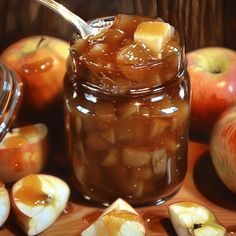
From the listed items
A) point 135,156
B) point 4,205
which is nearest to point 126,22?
point 135,156

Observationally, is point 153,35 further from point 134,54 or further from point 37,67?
point 37,67

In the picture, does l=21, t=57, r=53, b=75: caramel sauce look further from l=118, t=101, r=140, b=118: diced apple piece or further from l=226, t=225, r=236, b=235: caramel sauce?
l=226, t=225, r=236, b=235: caramel sauce

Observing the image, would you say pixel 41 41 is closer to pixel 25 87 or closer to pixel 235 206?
pixel 25 87

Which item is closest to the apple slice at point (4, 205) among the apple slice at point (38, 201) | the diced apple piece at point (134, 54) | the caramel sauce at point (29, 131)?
the apple slice at point (38, 201)

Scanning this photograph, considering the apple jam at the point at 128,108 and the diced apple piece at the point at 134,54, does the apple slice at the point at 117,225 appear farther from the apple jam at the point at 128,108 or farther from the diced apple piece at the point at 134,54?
the diced apple piece at the point at 134,54

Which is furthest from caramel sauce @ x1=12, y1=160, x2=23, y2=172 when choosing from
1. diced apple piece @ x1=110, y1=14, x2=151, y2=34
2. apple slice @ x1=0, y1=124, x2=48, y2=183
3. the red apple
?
diced apple piece @ x1=110, y1=14, x2=151, y2=34
